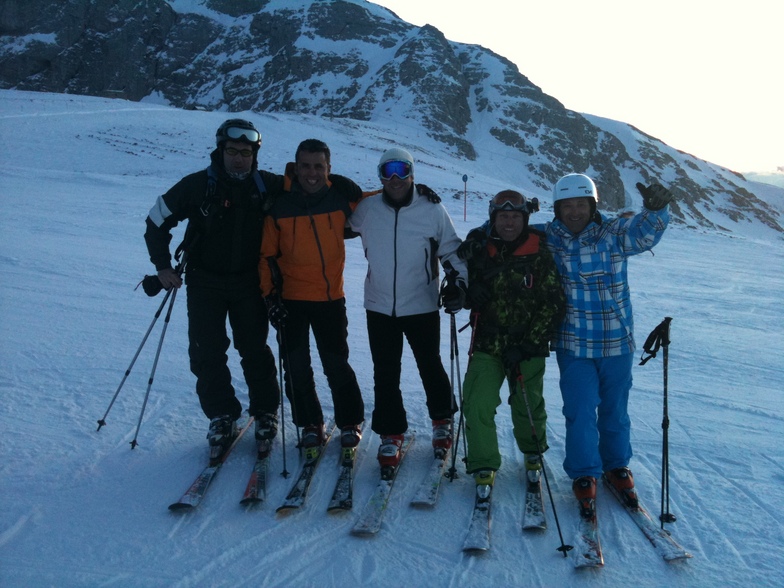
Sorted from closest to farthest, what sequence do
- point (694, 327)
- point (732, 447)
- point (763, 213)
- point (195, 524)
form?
point (195, 524), point (732, 447), point (694, 327), point (763, 213)

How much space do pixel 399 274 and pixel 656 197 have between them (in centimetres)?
157

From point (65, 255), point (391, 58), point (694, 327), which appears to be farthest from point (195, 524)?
point (391, 58)

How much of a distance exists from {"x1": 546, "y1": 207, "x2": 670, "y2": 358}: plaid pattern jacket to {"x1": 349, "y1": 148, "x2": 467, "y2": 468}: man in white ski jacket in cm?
66

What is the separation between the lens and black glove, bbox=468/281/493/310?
320 cm

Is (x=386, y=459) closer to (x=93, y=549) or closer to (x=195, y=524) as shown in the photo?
(x=195, y=524)

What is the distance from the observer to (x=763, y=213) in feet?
218

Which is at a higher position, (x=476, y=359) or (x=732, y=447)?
(x=476, y=359)

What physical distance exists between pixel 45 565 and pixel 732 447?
4.38 m

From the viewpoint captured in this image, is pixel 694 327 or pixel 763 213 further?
pixel 763 213

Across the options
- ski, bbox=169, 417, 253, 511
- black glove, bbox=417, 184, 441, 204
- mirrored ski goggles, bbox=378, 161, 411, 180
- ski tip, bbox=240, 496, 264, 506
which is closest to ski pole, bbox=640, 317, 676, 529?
black glove, bbox=417, 184, 441, 204

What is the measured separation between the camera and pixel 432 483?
11.0 ft

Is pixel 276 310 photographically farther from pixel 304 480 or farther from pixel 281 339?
Answer: pixel 304 480

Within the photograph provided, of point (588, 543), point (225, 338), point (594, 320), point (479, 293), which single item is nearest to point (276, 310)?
point (225, 338)

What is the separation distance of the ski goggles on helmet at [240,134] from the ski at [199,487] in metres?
2.08
